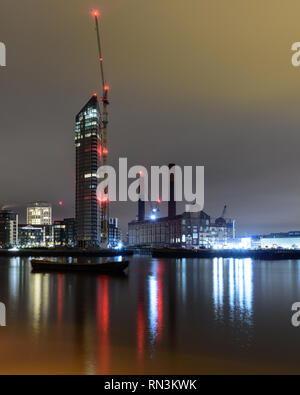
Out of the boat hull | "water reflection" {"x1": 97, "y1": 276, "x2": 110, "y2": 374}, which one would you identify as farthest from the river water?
the boat hull

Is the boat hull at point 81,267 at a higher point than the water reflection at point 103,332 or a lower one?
lower

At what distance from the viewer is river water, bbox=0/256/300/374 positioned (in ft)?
47.6

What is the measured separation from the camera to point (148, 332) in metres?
19.8

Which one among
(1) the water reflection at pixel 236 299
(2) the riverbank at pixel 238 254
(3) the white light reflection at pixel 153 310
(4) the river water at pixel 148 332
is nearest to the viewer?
(4) the river water at pixel 148 332

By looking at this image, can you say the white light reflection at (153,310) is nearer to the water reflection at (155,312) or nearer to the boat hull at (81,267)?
the water reflection at (155,312)

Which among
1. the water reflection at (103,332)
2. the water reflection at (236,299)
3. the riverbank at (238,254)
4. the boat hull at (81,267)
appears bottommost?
the riverbank at (238,254)

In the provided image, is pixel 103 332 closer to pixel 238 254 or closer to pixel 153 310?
pixel 153 310

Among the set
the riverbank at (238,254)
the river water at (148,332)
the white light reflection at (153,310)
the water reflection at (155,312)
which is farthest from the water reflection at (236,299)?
the riverbank at (238,254)

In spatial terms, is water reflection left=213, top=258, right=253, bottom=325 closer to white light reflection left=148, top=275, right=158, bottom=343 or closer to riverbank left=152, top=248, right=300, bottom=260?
white light reflection left=148, top=275, right=158, bottom=343

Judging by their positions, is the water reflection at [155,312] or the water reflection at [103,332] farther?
the water reflection at [155,312]

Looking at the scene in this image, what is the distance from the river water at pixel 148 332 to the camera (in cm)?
1450

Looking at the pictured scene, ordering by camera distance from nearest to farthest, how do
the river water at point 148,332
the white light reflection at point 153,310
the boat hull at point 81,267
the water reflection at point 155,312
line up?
the river water at point 148,332
the water reflection at point 155,312
the white light reflection at point 153,310
the boat hull at point 81,267

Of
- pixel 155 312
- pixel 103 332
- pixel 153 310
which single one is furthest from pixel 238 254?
pixel 103 332

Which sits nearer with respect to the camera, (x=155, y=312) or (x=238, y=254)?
(x=155, y=312)
